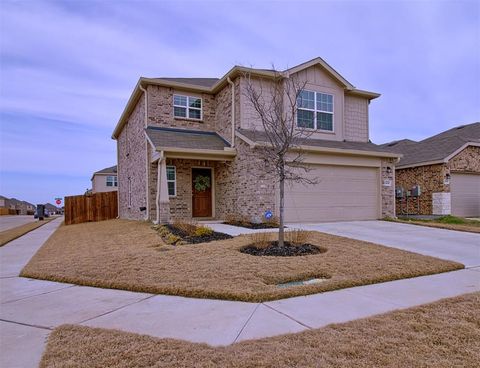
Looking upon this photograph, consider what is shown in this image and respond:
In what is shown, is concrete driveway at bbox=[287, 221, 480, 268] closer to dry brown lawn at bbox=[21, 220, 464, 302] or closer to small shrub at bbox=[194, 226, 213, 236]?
dry brown lawn at bbox=[21, 220, 464, 302]

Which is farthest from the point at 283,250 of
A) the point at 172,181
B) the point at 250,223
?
the point at 172,181

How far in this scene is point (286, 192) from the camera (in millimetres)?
12500

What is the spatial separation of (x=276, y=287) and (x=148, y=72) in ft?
49.0

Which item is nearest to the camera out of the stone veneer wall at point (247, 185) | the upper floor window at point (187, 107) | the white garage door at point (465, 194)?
the stone veneer wall at point (247, 185)

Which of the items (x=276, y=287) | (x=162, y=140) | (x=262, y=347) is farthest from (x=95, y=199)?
(x=262, y=347)

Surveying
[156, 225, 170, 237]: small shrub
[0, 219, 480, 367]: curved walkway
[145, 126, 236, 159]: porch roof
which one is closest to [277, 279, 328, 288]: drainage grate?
[0, 219, 480, 367]: curved walkway

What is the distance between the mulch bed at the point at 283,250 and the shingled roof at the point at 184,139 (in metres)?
6.30

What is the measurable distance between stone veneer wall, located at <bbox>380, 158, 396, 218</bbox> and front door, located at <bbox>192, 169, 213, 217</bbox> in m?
7.72

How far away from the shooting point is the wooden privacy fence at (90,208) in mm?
18984

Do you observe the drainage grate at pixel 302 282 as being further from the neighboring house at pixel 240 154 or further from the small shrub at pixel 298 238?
the neighboring house at pixel 240 154

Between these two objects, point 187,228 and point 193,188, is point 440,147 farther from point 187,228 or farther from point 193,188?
point 187,228

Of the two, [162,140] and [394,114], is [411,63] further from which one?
[162,140]

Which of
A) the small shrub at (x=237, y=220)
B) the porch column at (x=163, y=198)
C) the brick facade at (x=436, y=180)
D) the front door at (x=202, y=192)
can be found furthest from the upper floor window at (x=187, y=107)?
the brick facade at (x=436, y=180)

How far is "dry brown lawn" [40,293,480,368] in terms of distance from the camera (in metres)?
2.66
